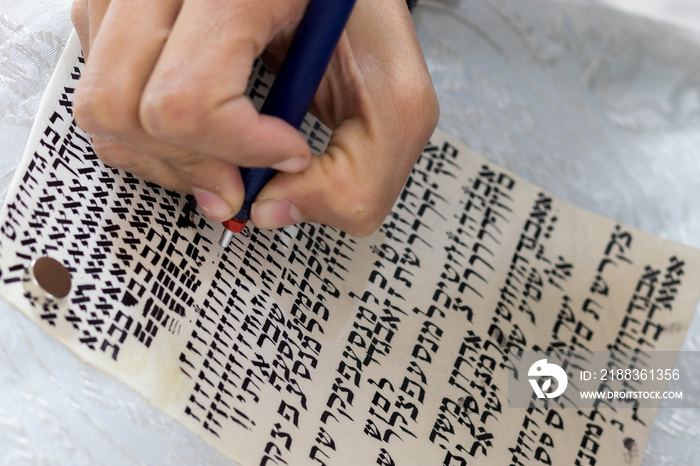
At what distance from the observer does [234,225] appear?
0.99ft

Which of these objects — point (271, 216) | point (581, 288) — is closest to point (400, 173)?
point (271, 216)

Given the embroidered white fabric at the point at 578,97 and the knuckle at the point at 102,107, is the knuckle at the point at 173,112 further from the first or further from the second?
the embroidered white fabric at the point at 578,97

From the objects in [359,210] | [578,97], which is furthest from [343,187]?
[578,97]

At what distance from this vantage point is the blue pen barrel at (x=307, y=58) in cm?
26

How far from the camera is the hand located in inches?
9.0

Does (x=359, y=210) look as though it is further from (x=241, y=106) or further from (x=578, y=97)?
(x=578, y=97)

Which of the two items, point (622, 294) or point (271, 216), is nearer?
point (271, 216)

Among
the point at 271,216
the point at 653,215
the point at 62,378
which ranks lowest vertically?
the point at 62,378

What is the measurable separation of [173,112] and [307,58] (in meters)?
0.07

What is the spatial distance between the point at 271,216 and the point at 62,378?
12 cm

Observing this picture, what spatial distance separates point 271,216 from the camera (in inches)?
11.5

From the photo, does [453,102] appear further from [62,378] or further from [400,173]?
[62,378]

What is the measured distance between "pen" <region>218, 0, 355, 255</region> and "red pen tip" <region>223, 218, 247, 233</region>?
0.12 ft

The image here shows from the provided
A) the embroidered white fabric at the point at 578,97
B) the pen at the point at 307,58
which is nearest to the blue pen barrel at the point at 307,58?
the pen at the point at 307,58
